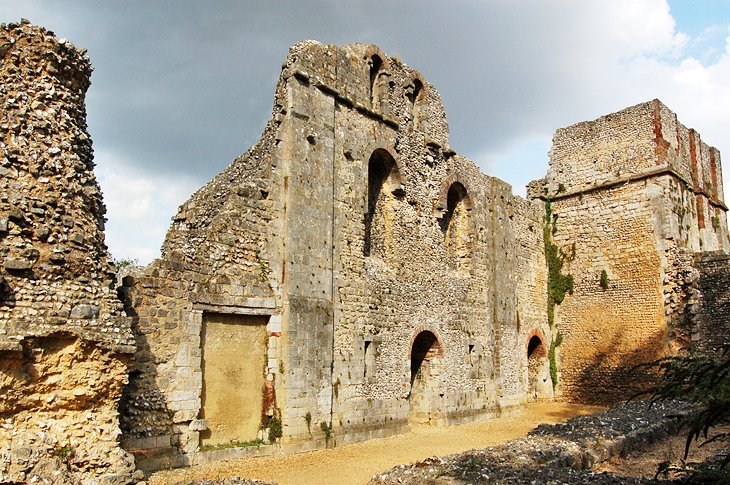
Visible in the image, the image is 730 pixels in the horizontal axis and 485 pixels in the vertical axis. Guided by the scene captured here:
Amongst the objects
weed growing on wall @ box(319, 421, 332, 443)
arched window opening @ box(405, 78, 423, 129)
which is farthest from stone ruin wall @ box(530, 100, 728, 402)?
weed growing on wall @ box(319, 421, 332, 443)

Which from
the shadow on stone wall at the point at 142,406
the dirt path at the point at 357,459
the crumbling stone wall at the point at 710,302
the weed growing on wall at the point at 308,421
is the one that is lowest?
the dirt path at the point at 357,459

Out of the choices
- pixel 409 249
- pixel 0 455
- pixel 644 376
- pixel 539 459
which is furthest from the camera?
pixel 644 376

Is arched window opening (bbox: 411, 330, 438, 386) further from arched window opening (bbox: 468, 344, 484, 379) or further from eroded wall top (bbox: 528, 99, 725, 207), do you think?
eroded wall top (bbox: 528, 99, 725, 207)

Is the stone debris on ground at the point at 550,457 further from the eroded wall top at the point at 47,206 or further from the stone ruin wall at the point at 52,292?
the eroded wall top at the point at 47,206

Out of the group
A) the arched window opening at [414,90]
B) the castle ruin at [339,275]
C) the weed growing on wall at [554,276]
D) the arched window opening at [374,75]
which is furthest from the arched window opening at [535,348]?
the arched window opening at [374,75]

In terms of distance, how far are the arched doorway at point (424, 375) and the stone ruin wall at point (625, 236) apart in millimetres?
6659

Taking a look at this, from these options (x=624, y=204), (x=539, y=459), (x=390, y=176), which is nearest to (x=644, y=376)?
(x=624, y=204)

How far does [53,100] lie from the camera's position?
7.49 metres

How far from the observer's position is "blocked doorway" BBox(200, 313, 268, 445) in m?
10.1

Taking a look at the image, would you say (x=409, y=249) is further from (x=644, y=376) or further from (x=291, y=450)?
(x=644, y=376)

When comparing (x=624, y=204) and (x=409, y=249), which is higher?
(x=624, y=204)

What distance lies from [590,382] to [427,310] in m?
7.35

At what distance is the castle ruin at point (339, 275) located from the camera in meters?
7.09

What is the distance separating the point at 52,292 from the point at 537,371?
1593cm
